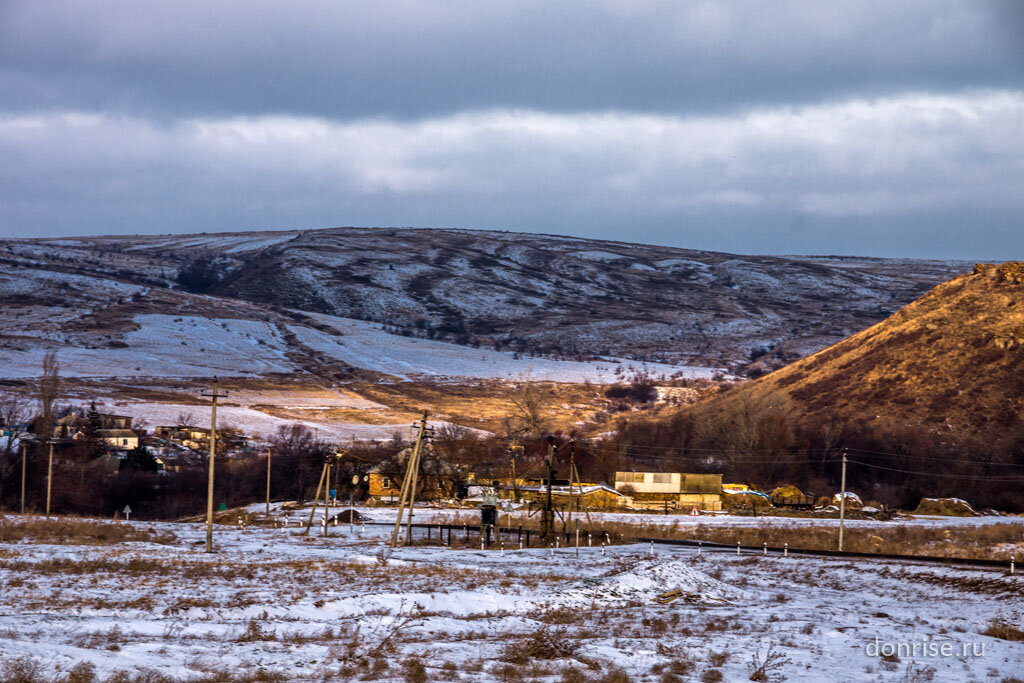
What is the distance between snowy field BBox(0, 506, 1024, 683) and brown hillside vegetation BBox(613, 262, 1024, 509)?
2510 inches

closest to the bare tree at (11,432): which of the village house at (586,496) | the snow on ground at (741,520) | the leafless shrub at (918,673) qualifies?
the snow on ground at (741,520)

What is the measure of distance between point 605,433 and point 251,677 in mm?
131100

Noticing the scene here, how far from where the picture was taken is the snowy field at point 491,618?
62.7 ft

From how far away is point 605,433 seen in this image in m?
147

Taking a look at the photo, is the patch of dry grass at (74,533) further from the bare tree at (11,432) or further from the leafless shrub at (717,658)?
the leafless shrub at (717,658)

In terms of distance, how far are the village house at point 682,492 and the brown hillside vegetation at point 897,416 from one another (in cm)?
1723

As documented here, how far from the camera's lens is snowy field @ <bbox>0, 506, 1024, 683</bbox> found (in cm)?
1911

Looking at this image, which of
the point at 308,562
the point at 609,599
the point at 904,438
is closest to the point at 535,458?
the point at 904,438

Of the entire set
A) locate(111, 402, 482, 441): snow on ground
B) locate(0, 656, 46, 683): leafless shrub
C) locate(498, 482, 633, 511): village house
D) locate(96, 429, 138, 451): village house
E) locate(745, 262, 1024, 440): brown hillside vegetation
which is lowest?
locate(498, 482, 633, 511): village house

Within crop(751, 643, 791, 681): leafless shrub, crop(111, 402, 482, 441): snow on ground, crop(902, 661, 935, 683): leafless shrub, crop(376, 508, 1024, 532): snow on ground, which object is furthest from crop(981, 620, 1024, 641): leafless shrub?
crop(111, 402, 482, 441): snow on ground

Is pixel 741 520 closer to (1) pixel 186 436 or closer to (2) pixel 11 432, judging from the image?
(2) pixel 11 432

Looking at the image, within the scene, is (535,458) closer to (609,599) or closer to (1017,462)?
(1017,462)

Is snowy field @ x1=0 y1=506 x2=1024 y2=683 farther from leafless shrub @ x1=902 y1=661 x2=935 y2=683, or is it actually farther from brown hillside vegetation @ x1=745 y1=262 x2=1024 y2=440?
brown hillside vegetation @ x1=745 y1=262 x2=1024 y2=440

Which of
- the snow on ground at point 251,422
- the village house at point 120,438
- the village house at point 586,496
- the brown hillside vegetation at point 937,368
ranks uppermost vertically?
the brown hillside vegetation at point 937,368
